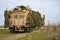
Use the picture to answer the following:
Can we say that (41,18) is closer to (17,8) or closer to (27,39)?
(17,8)

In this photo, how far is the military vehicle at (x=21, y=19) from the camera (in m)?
30.6

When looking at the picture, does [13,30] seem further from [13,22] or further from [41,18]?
[41,18]

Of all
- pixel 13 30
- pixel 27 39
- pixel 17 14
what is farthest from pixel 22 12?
pixel 27 39

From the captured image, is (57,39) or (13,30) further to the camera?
(13,30)

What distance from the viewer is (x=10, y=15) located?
103 ft

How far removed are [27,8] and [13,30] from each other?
365cm

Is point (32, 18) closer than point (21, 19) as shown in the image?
No

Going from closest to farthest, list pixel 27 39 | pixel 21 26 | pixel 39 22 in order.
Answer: pixel 27 39 < pixel 21 26 < pixel 39 22

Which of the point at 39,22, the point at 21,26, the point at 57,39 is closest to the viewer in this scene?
the point at 57,39

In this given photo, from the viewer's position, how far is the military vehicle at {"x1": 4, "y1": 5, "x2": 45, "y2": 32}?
30.6 meters

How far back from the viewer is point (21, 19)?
30.6 m

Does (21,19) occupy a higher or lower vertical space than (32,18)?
lower

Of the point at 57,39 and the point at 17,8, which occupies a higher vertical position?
the point at 17,8

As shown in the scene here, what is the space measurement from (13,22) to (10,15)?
109cm
